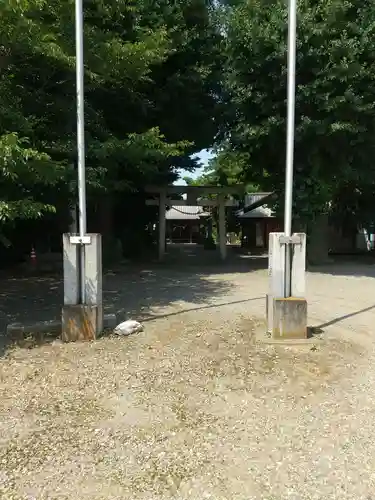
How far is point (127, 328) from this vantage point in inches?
270

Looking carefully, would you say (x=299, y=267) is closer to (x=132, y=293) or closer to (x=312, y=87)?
(x=132, y=293)

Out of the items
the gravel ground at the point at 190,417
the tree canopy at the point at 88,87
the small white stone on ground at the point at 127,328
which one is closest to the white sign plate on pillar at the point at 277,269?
the gravel ground at the point at 190,417

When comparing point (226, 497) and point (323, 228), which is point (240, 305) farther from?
point (323, 228)

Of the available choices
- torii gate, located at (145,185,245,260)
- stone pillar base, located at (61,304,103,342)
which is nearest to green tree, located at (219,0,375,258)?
torii gate, located at (145,185,245,260)

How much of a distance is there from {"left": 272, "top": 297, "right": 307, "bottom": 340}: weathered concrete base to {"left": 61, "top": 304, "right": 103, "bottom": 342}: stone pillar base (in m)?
2.52

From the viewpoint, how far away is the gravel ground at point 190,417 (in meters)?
3.26

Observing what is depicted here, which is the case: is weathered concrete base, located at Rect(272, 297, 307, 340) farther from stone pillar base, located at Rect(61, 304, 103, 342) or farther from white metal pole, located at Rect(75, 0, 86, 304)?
white metal pole, located at Rect(75, 0, 86, 304)

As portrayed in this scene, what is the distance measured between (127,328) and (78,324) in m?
0.71

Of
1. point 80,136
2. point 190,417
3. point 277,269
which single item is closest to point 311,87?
point 277,269

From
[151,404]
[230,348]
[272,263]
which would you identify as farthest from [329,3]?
[151,404]

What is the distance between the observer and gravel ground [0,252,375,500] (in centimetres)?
326

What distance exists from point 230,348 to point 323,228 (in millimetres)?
12442

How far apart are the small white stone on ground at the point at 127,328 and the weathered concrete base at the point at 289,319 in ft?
6.42

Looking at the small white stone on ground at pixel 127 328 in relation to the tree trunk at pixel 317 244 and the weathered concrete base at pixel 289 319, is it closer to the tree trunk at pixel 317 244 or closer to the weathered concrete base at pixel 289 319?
the weathered concrete base at pixel 289 319
